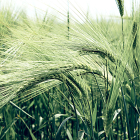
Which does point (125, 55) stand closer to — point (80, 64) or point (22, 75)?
point (80, 64)

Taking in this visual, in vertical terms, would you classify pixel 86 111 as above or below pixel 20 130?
above

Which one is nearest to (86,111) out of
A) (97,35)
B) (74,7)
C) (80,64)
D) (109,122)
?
(109,122)

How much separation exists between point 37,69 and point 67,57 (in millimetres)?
202

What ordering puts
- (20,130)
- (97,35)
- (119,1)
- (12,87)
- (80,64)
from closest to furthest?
(12,87) → (80,64) → (97,35) → (119,1) → (20,130)

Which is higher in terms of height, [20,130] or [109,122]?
[109,122]

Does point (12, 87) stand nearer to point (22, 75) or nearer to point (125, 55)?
point (22, 75)

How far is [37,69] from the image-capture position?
722mm

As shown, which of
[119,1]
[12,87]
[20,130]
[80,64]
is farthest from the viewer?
[20,130]

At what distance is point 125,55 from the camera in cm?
88

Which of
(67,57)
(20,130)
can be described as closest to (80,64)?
(67,57)

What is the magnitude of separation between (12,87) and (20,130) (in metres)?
1.13

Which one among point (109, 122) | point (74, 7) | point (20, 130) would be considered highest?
point (74, 7)

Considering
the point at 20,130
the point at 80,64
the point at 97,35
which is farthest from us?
the point at 20,130

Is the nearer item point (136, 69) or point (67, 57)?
point (67, 57)
